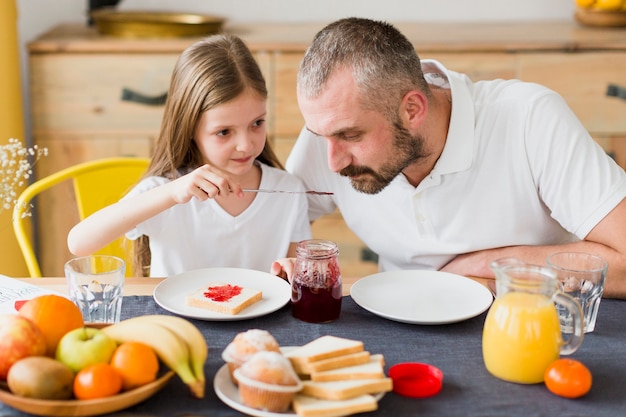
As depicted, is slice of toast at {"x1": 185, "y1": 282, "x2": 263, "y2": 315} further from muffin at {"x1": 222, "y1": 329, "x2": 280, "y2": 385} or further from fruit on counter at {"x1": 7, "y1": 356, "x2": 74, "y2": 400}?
fruit on counter at {"x1": 7, "y1": 356, "x2": 74, "y2": 400}

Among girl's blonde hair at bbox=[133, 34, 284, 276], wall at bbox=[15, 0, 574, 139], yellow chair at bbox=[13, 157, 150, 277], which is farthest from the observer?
wall at bbox=[15, 0, 574, 139]

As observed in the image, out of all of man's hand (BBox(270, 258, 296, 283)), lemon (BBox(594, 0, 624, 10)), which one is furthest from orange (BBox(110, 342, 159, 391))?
lemon (BBox(594, 0, 624, 10))

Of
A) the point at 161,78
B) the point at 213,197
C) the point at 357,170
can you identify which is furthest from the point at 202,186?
the point at 161,78

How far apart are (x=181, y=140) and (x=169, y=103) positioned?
10 centimetres

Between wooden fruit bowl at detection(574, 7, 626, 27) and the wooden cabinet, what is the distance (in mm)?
110

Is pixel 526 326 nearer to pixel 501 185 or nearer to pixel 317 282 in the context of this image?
pixel 317 282

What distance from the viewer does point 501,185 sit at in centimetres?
186

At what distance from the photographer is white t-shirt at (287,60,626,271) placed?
177 centimetres

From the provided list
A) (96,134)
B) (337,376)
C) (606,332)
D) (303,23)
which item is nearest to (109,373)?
(337,376)

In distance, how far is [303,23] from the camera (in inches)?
138

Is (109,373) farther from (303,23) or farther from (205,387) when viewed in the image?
(303,23)

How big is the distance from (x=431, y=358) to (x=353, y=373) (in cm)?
22

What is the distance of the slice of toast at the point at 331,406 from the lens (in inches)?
44.1

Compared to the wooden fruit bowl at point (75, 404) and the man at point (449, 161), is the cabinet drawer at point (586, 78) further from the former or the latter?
the wooden fruit bowl at point (75, 404)
